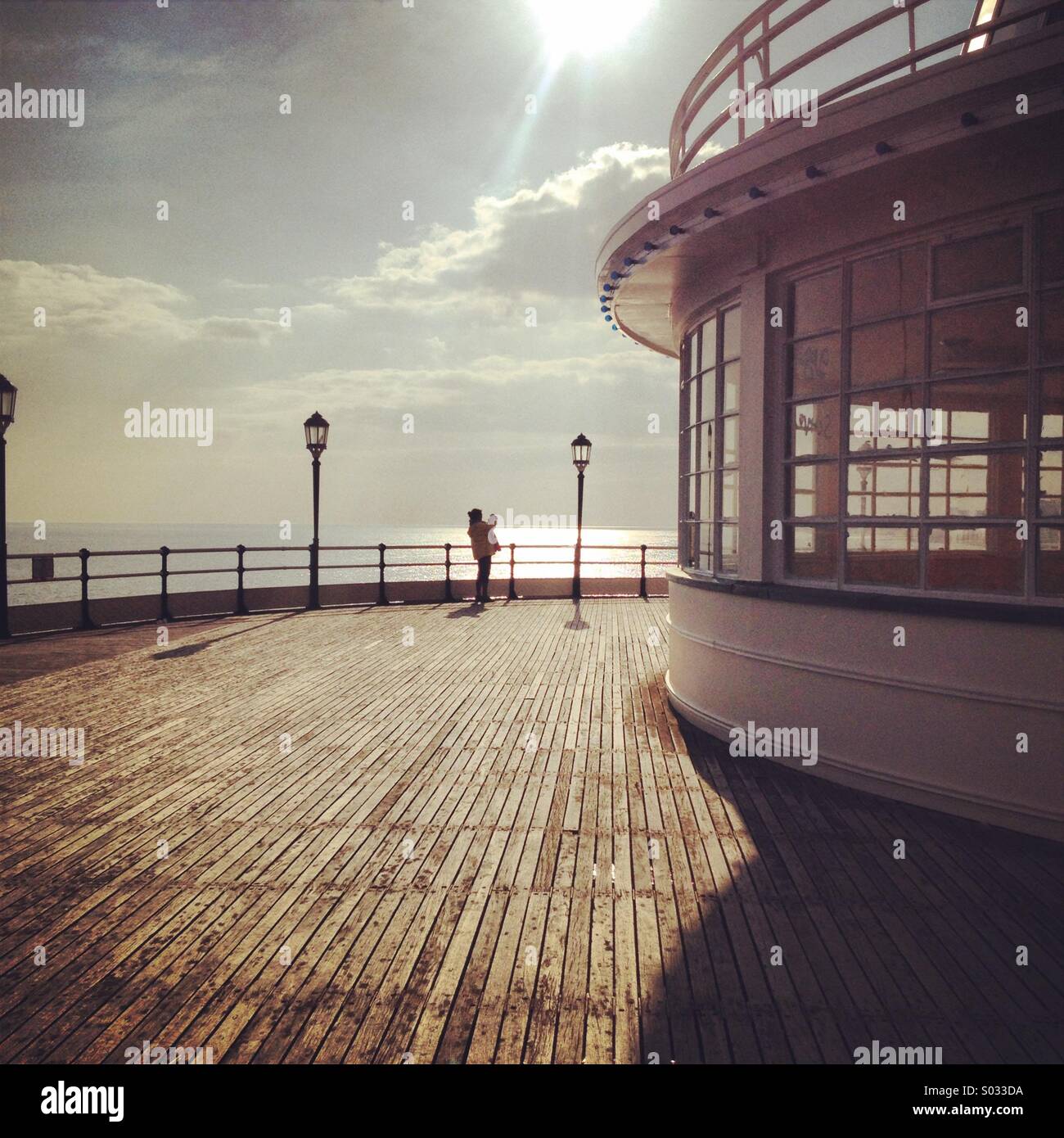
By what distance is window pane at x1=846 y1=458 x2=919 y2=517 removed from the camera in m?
4.77

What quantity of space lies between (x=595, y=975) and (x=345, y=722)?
4.02 meters

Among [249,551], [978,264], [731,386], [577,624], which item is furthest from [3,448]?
[978,264]

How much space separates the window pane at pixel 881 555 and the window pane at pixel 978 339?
3.19 feet

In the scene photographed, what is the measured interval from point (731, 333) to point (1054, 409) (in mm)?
2612

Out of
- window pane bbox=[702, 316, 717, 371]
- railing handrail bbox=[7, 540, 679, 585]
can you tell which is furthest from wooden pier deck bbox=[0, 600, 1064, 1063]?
window pane bbox=[702, 316, 717, 371]

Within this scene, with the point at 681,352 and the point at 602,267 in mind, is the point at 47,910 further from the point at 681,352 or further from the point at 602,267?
the point at 681,352

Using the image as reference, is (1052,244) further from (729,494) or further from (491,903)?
(491,903)

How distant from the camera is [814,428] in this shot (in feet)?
17.6

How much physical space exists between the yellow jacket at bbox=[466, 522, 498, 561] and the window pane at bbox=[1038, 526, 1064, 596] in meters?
10.9

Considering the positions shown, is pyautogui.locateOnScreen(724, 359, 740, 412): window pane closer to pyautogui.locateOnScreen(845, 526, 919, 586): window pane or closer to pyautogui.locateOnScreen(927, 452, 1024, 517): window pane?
pyautogui.locateOnScreen(845, 526, 919, 586): window pane

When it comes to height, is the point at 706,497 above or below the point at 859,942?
above

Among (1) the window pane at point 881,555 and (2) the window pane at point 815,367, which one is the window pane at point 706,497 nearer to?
(2) the window pane at point 815,367

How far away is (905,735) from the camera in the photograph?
4.64 metres
